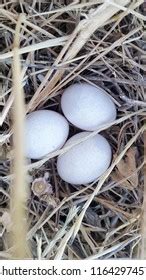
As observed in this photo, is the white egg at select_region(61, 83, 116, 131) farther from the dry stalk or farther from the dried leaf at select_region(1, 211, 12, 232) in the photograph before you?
the dried leaf at select_region(1, 211, 12, 232)

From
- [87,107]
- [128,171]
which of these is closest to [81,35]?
[87,107]

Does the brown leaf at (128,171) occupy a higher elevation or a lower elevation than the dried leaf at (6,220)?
higher

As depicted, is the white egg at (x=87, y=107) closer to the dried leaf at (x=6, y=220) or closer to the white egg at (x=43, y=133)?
the white egg at (x=43, y=133)

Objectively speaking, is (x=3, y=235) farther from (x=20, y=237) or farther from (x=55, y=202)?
(x=20, y=237)

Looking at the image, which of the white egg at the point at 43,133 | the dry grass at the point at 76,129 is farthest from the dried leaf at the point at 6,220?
the white egg at the point at 43,133

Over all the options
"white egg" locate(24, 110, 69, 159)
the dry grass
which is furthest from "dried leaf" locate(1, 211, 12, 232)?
"white egg" locate(24, 110, 69, 159)
